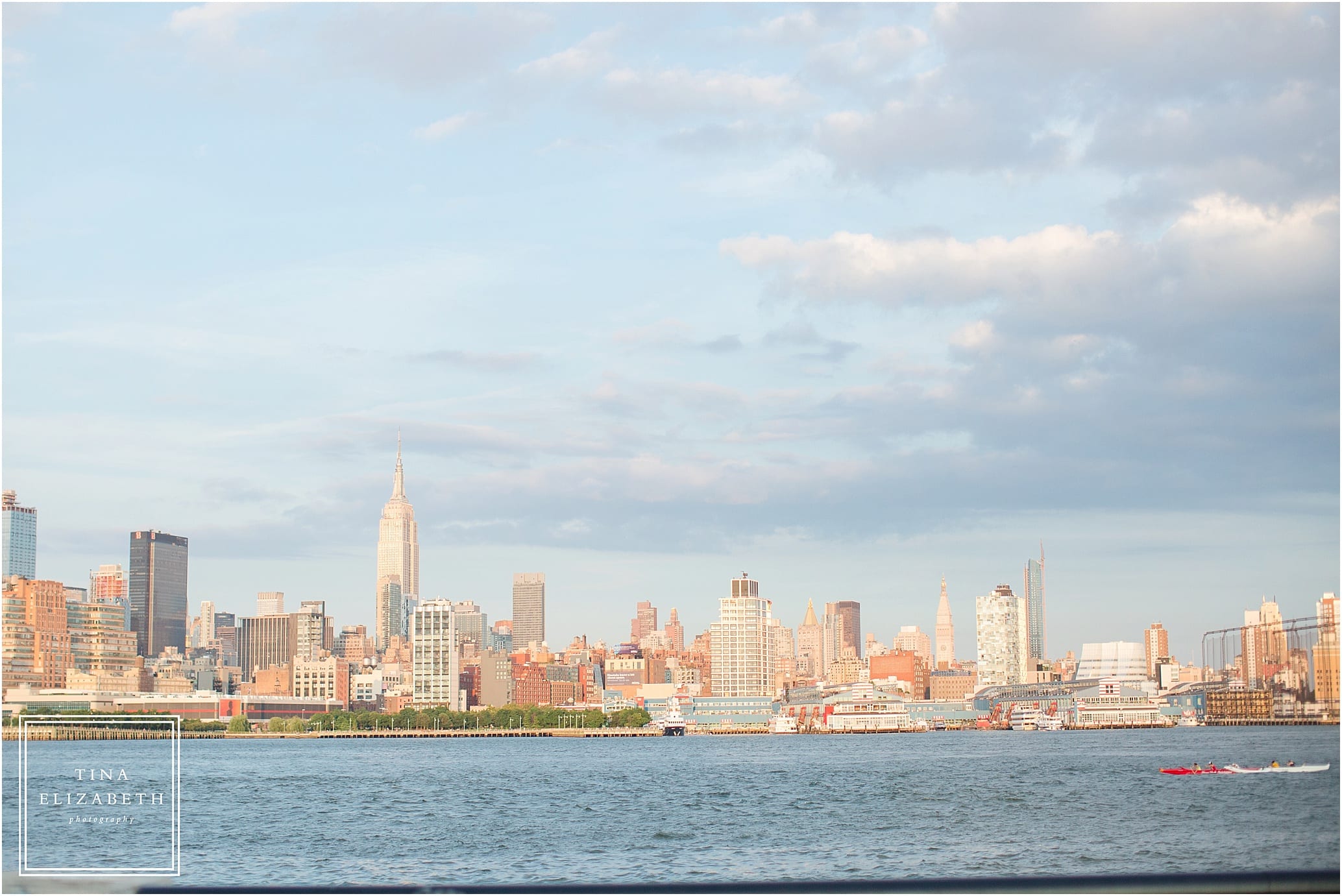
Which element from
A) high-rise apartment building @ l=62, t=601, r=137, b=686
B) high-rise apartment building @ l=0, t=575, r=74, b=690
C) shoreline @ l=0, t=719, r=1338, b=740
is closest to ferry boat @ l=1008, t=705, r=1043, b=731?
shoreline @ l=0, t=719, r=1338, b=740

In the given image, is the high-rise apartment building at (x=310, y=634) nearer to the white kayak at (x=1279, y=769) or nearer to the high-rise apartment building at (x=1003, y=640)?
the high-rise apartment building at (x=1003, y=640)

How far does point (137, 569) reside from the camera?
13400 cm

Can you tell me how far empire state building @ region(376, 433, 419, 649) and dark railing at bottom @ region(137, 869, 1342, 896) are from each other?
516ft

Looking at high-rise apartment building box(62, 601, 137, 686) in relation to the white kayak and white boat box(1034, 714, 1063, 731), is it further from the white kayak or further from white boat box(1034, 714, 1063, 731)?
the white kayak

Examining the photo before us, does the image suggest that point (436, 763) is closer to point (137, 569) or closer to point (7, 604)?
point (7, 604)

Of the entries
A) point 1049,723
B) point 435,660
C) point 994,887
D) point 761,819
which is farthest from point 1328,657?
point 435,660

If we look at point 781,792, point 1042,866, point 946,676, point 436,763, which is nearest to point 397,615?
point 946,676

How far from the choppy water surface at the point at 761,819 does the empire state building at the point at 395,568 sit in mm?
112128

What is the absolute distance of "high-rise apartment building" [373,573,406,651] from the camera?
557 ft

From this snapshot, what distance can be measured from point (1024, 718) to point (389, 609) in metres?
92.4

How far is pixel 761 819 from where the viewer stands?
26.0 m

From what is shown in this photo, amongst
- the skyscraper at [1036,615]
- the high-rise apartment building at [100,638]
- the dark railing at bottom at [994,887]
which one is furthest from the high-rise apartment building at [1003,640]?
the dark railing at bottom at [994,887]

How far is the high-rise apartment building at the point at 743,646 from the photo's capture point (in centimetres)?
12194

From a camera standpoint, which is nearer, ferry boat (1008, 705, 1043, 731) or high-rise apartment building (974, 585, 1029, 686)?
ferry boat (1008, 705, 1043, 731)
